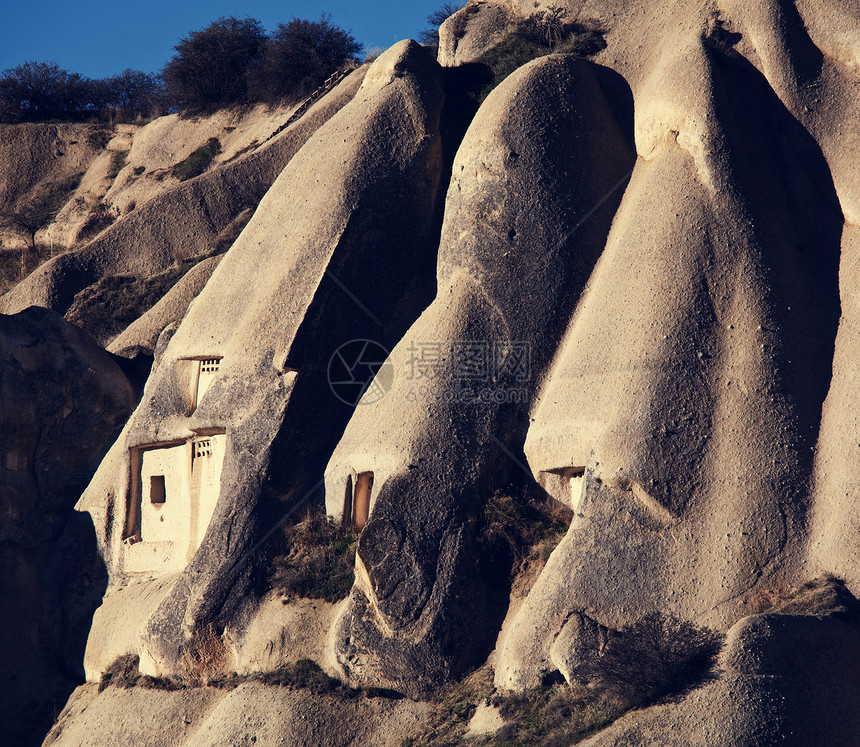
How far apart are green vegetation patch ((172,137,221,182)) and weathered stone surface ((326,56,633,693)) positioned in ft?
32.6

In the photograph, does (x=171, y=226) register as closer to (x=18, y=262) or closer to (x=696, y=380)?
(x=18, y=262)

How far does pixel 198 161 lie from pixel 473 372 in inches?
497

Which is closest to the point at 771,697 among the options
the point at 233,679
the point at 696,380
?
the point at 696,380

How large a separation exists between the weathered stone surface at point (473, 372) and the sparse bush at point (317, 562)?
369 millimetres

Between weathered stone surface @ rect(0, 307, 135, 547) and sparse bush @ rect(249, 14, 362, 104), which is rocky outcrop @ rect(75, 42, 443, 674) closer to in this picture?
weathered stone surface @ rect(0, 307, 135, 547)

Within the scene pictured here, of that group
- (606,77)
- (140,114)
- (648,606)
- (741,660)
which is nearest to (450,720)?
(648,606)

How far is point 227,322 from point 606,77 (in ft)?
24.6

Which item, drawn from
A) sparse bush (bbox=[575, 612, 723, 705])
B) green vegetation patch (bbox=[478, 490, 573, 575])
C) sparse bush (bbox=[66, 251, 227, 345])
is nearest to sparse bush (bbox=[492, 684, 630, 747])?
sparse bush (bbox=[575, 612, 723, 705])

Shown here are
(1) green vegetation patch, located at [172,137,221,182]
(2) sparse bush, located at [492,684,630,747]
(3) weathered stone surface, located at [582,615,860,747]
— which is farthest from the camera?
(1) green vegetation patch, located at [172,137,221,182]

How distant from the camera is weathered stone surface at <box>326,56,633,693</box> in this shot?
12.0 m

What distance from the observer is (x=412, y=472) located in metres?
12.5

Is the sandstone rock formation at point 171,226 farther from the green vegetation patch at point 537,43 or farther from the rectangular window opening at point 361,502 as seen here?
the rectangular window opening at point 361,502

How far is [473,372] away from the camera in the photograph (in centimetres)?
1306

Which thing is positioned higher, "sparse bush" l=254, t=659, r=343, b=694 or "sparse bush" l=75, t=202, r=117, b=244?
"sparse bush" l=75, t=202, r=117, b=244
